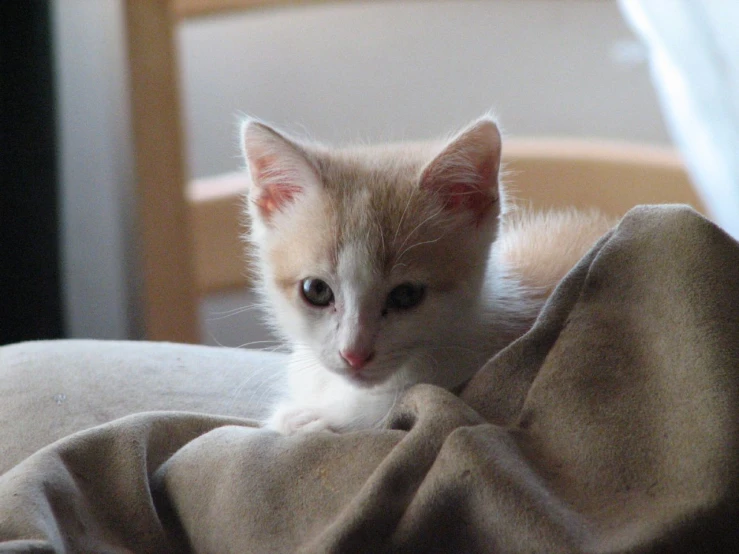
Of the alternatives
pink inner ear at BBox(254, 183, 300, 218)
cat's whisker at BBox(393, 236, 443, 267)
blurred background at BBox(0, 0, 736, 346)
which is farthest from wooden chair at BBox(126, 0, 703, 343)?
cat's whisker at BBox(393, 236, 443, 267)

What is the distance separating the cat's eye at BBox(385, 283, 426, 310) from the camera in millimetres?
1098

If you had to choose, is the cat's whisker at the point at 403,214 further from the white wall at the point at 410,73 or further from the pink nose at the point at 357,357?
the white wall at the point at 410,73

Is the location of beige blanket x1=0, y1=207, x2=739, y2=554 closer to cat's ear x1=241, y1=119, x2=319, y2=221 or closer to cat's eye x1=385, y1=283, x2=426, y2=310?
cat's eye x1=385, y1=283, x2=426, y2=310

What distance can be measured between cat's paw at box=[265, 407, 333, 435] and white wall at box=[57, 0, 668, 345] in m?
2.47

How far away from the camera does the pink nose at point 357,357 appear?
1.05 m

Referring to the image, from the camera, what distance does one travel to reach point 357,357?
3.44 ft

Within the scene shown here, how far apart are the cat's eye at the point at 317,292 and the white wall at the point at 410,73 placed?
8.04 feet

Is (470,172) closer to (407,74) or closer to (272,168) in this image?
(272,168)

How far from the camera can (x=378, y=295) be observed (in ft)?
3.53

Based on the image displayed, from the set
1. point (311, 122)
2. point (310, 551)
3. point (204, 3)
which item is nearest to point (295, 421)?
point (310, 551)

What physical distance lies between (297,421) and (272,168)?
1.26ft

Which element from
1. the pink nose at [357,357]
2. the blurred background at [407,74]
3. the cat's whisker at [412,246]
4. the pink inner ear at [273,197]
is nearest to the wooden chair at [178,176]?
the blurred background at [407,74]

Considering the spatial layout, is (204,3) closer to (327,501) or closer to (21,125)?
(21,125)

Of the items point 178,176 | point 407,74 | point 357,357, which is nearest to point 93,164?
point 178,176
